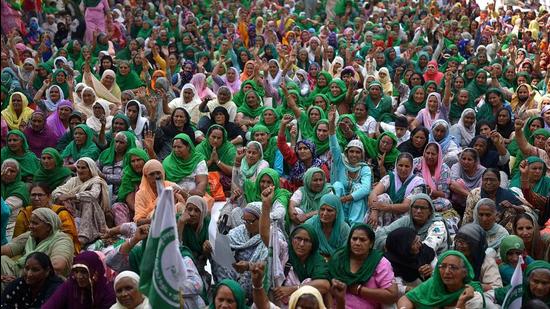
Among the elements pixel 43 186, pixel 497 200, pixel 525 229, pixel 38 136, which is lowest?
A: pixel 38 136

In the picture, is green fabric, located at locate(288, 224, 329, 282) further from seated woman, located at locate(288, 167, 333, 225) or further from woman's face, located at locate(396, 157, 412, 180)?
woman's face, located at locate(396, 157, 412, 180)

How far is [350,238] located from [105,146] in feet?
10.4

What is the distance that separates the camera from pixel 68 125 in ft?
24.5

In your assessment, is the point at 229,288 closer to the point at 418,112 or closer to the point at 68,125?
the point at 68,125

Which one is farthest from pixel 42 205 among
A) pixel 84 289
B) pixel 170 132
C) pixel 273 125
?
pixel 273 125

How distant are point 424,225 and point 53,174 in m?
2.79

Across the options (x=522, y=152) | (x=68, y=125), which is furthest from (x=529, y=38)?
(x=68, y=125)

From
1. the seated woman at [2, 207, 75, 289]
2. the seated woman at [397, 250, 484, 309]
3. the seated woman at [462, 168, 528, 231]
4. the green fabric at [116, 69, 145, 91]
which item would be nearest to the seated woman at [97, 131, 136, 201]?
the seated woman at [2, 207, 75, 289]

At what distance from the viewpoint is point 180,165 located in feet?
20.2

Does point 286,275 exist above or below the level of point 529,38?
above

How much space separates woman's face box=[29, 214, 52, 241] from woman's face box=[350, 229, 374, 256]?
1838 mm

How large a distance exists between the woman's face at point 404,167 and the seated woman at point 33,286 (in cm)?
268

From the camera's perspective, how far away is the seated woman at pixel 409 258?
178 inches

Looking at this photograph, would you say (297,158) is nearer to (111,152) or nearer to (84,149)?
(111,152)
